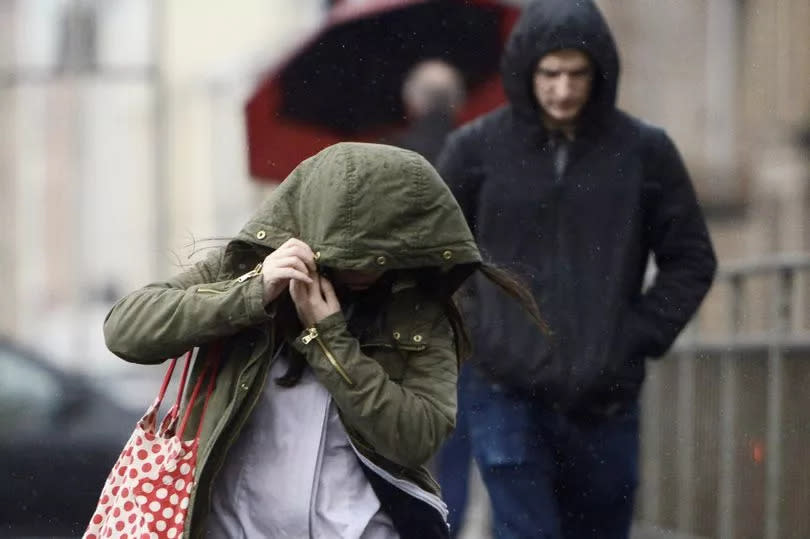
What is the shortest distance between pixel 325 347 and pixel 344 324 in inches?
2.5

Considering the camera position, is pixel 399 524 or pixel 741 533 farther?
pixel 741 533

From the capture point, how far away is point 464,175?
5535mm

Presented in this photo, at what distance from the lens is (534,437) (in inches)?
214

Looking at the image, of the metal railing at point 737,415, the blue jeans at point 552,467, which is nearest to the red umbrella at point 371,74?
the metal railing at point 737,415

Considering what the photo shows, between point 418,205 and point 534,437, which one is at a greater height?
point 418,205

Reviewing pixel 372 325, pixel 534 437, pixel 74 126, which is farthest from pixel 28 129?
pixel 372 325

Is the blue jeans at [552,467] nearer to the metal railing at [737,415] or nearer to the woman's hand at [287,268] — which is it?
the metal railing at [737,415]

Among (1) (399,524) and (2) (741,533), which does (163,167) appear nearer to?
(2) (741,533)

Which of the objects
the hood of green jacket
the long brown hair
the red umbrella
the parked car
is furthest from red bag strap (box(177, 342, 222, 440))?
the parked car

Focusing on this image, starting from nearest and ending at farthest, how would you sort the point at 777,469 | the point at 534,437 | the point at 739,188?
the point at 534,437, the point at 777,469, the point at 739,188

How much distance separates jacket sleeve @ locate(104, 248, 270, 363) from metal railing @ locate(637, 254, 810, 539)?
12.3 feet

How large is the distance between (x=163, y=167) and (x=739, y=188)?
906cm

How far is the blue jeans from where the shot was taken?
17.8ft

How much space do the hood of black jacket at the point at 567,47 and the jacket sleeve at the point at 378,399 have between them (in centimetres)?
196
